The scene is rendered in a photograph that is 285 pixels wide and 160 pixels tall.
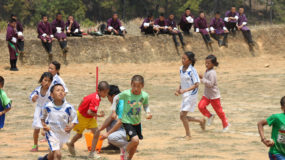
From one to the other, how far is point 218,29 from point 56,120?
20712 millimetres

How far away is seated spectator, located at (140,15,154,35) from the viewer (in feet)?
82.4

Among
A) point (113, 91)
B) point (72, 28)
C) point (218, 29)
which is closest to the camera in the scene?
point (113, 91)

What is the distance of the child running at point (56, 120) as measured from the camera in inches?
289

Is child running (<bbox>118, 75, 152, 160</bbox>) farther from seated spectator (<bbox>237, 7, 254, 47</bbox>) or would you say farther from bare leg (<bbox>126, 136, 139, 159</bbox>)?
seated spectator (<bbox>237, 7, 254, 47</bbox>)

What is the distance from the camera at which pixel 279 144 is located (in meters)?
6.58

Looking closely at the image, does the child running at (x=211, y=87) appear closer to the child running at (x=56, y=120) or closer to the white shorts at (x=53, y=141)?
the child running at (x=56, y=120)

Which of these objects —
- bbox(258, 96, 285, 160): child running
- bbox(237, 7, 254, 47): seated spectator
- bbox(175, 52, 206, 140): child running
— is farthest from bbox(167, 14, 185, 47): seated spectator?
bbox(258, 96, 285, 160): child running

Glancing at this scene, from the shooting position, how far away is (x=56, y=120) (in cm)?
742

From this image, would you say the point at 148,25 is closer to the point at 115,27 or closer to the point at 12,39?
the point at 115,27

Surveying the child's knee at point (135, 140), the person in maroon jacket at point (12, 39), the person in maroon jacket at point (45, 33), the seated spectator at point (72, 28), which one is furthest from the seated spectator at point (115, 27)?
the child's knee at point (135, 140)

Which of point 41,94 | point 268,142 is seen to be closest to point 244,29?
point 41,94

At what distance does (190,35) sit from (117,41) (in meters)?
3.86

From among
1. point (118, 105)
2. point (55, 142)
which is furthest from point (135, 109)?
point (55, 142)

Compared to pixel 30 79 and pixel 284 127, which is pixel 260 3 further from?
pixel 284 127
